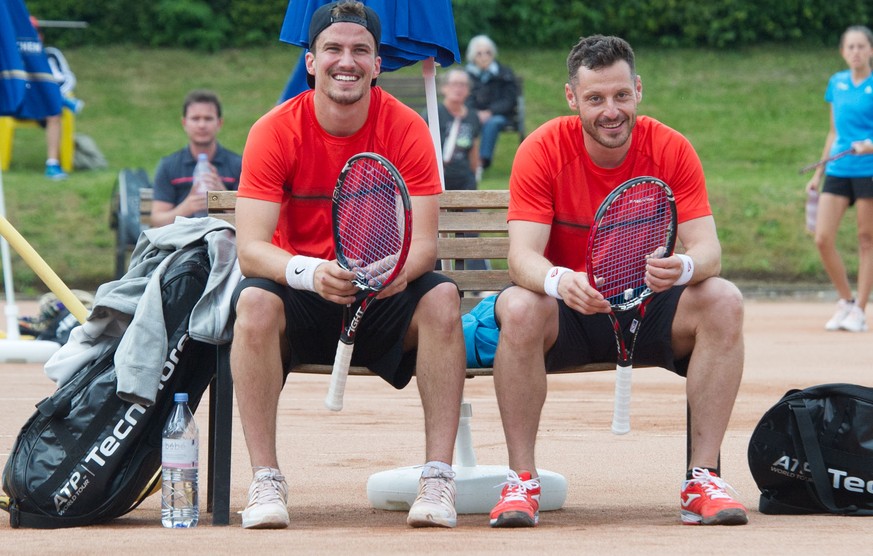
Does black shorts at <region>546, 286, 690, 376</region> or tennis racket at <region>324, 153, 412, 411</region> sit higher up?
tennis racket at <region>324, 153, 412, 411</region>

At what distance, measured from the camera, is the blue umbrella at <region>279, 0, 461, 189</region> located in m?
5.45

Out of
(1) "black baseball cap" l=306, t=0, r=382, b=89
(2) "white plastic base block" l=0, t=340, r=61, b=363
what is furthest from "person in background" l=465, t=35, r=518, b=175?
(1) "black baseball cap" l=306, t=0, r=382, b=89

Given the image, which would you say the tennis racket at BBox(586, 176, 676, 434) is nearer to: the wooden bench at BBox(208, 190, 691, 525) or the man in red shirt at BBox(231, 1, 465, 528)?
the man in red shirt at BBox(231, 1, 465, 528)

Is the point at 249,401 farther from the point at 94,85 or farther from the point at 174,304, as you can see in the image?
the point at 94,85

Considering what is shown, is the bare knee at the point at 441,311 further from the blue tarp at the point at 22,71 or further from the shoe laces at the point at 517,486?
the blue tarp at the point at 22,71

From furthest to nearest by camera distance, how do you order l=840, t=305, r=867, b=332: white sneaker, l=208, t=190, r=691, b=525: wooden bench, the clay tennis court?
l=840, t=305, r=867, b=332: white sneaker, l=208, t=190, r=691, b=525: wooden bench, the clay tennis court

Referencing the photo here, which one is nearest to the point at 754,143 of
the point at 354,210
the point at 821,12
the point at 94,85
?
the point at 821,12

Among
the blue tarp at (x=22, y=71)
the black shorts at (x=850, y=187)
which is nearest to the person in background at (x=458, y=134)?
the black shorts at (x=850, y=187)

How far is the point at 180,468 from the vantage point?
4426 millimetres

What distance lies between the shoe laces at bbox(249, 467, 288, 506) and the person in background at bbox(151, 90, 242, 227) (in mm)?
4619

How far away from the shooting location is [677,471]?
5.56m

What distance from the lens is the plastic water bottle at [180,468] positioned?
4434 mm

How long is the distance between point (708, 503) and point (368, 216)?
1.36 meters

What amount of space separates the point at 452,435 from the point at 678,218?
1.06 meters
